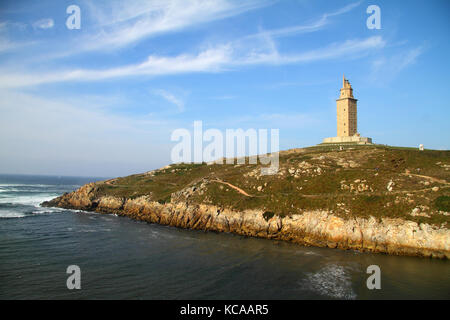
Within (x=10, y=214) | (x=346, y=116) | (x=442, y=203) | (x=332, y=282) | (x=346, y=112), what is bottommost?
(x=332, y=282)

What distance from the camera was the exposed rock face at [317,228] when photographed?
32.0 meters

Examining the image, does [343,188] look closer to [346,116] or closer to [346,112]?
[346,116]

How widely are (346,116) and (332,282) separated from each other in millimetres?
76932

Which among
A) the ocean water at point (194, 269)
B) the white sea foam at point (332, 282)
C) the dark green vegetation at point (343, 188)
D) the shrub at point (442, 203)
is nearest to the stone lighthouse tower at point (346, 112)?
the dark green vegetation at point (343, 188)

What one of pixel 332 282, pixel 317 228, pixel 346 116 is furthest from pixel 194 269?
pixel 346 116

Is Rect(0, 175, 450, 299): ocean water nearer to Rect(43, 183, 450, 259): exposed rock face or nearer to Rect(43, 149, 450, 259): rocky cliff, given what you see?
Rect(43, 183, 450, 259): exposed rock face

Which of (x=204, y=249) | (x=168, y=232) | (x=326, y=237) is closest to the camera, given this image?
(x=204, y=249)

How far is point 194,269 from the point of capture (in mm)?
26422

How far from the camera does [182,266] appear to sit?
2734cm

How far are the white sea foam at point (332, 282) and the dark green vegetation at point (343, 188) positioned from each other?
13911 millimetres

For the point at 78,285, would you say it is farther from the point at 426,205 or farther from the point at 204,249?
the point at 426,205

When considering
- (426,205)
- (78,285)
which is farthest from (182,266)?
(426,205)
